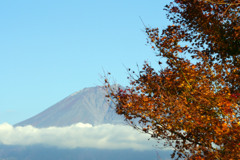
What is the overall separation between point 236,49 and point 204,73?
6.20 ft

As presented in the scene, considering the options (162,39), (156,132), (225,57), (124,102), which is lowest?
(156,132)

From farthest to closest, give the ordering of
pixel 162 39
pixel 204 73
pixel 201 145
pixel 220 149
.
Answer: pixel 162 39, pixel 204 73, pixel 201 145, pixel 220 149

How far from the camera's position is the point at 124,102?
18.5 m

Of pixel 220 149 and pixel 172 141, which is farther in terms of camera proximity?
pixel 172 141

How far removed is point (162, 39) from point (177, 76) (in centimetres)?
211

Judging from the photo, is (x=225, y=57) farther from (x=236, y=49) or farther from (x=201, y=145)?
(x=201, y=145)

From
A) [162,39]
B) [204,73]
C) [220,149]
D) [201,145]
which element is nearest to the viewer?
[220,149]

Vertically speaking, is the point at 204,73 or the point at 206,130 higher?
the point at 204,73

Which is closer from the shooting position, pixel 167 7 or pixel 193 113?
pixel 193 113

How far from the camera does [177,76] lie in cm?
1841

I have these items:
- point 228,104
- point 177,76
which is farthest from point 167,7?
point 228,104

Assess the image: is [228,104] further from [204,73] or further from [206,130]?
[204,73]

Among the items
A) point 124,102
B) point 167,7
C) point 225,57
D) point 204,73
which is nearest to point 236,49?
point 225,57

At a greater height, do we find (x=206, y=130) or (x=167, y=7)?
(x=167, y=7)
